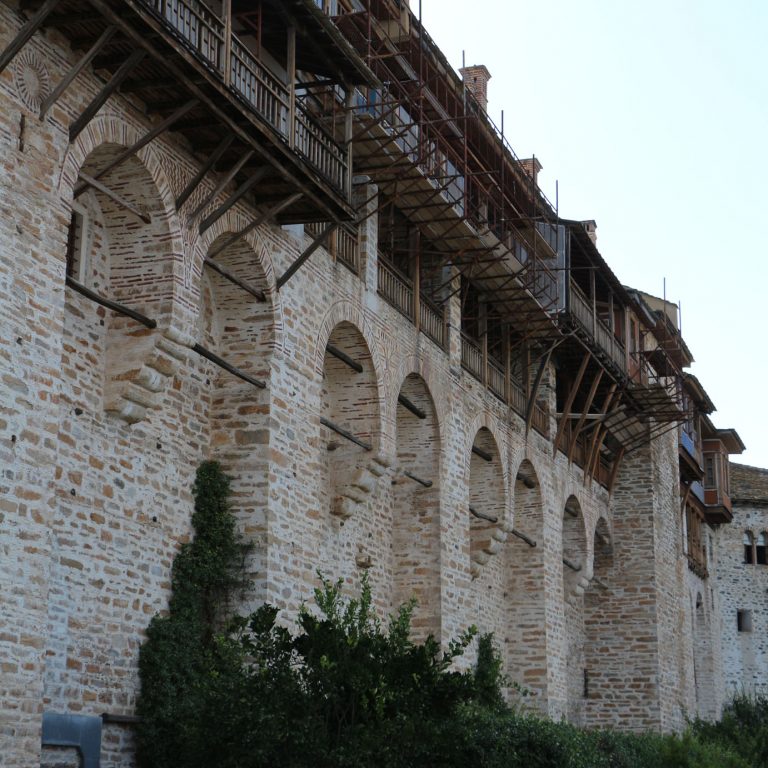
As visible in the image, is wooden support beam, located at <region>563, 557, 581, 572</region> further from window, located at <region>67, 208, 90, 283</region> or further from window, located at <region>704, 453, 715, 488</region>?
window, located at <region>67, 208, 90, 283</region>

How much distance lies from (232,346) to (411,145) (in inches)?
205

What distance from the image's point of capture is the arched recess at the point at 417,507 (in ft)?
73.6

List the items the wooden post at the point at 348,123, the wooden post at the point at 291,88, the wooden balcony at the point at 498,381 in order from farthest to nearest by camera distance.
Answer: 1. the wooden balcony at the point at 498,381
2. the wooden post at the point at 348,123
3. the wooden post at the point at 291,88

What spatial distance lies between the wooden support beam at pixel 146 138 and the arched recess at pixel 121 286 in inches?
18.0

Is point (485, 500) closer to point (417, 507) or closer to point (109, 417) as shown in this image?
point (417, 507)

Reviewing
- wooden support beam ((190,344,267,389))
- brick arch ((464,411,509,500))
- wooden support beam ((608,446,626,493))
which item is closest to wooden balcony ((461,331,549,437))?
brick arch ((464,411,509,500))

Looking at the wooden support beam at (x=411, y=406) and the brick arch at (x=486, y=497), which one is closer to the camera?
the wooden support beam at (x=411, y=406)

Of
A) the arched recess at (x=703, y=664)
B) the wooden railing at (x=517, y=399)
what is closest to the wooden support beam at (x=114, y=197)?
the wooden railing at (x=517, y=399)

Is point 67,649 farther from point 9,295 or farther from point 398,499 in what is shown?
point 398,499

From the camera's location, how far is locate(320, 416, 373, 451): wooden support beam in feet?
63.1

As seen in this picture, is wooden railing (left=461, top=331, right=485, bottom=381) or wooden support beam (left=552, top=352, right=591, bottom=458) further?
wooden support beam (left=552, top=352, right=591, bottom=458)

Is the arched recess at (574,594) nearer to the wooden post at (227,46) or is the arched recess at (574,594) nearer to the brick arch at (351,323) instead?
the brick arch at (351,323)

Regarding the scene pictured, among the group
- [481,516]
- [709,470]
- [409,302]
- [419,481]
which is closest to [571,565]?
[481,516]

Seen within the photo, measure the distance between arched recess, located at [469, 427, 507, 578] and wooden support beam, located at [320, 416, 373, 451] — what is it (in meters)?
5.19
